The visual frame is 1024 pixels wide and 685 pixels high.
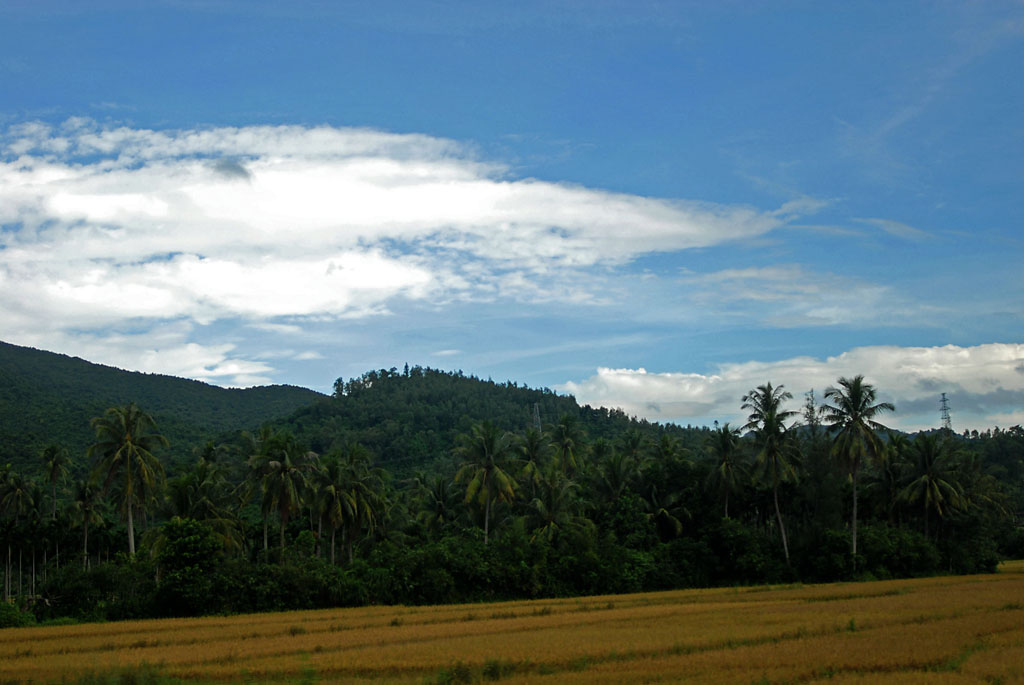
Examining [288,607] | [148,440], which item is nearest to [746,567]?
[288,607]

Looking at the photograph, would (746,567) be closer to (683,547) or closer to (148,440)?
A: (683,547)

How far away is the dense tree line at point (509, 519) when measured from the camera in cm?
4756

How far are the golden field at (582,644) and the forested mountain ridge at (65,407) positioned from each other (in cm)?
4626

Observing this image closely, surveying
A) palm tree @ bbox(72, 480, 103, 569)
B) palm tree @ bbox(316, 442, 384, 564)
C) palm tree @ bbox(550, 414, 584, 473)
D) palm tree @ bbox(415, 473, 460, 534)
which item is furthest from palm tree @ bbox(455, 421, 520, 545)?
palm tree @ bbox(72, 480, 103, 569)

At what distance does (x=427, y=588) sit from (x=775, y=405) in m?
30.9

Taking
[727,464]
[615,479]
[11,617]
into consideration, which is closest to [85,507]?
[11,617]

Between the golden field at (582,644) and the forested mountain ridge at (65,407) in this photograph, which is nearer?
the golden field at (582,644)

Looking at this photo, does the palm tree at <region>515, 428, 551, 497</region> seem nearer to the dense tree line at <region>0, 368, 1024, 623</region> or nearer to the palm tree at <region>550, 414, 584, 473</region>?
the dense tree line at <region>0, 368, 1024, 623</region>

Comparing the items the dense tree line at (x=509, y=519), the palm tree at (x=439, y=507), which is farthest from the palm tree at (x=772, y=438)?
the palm tree at (x=439, y=507)

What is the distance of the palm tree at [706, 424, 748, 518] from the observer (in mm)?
66188

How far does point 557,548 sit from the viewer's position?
58.3 metres

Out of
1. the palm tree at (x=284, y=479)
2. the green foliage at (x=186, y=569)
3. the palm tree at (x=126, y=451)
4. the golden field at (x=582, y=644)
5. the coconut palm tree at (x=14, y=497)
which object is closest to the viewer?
the golden field at (x=582, y=644)

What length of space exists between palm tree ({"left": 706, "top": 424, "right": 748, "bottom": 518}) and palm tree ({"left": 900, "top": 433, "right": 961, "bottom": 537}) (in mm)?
13346

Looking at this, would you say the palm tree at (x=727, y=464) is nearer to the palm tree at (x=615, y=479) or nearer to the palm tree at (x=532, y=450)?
the palm tree at (x=615, y=479)
